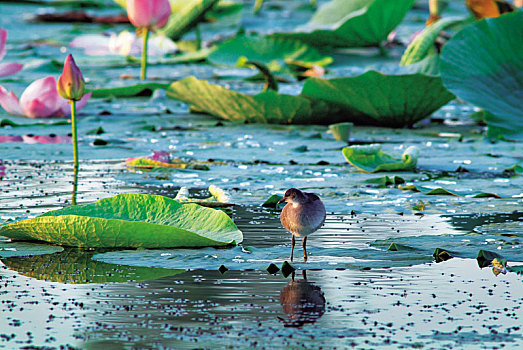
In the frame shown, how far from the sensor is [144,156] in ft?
12.6

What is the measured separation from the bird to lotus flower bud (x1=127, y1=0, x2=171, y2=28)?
327 cm

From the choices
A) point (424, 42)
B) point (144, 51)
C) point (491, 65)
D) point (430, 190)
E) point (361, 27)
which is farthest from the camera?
point (361, 27)

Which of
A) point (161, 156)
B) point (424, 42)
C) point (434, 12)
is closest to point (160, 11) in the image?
point (424, 42)

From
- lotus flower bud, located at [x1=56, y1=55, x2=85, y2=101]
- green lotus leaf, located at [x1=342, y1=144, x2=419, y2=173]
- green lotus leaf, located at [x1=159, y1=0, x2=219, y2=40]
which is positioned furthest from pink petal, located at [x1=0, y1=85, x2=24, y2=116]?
green lotus leaf, located at [x1=159, y1=0, x2=219, y2=40]

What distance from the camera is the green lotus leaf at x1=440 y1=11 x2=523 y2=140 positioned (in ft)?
13.3

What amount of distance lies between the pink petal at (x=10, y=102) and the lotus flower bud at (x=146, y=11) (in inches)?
36.9

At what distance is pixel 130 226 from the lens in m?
2.28

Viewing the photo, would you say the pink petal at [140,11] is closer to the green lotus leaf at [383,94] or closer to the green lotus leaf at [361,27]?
the green lotus leaf at [383,94]

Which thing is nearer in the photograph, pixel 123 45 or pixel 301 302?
pixel 301 302

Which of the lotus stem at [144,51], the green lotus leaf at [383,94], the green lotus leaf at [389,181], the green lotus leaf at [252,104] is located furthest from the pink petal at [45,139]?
the green lotus leaf at [389,181]

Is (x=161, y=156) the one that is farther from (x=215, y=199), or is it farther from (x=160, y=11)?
(x=160, y=11)

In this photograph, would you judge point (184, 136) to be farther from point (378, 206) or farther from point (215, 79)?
point (215, 79)

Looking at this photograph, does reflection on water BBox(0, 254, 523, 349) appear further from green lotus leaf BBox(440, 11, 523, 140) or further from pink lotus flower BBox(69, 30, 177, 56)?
pink lotus flower BBox(69, 30, 177, 56)

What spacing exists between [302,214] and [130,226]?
44cm
